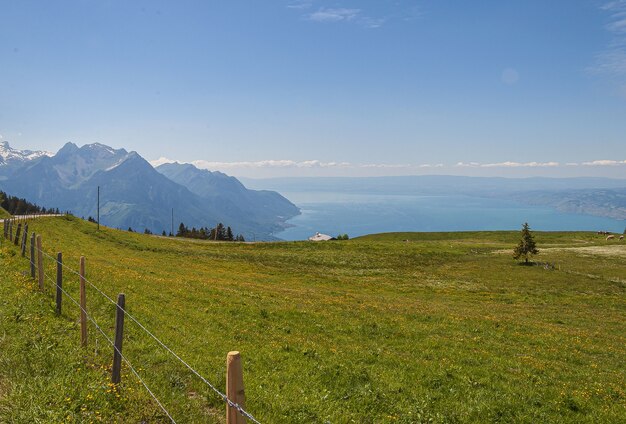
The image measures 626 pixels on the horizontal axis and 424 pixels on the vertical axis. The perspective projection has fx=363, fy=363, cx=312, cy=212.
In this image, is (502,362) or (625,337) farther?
(625,337)

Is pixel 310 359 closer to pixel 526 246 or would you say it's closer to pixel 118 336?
pixel 118 336

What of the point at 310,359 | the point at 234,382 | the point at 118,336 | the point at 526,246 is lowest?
the point at 526,246

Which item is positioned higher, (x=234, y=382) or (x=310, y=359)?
(x=234, y=382)

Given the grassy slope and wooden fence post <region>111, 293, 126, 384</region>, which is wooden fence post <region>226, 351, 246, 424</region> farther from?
wooden fence post <region>111, 293, 126, 384</region>

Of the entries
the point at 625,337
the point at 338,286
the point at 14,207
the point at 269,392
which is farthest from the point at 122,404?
the point at 14,207

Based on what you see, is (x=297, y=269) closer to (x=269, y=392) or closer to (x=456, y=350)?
(x=456, y=350)

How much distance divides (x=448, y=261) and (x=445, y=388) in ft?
202

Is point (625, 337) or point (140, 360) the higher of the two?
point (140, 360)

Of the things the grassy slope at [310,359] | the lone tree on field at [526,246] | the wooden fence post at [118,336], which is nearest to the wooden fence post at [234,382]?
the grassy slope at [310,359]

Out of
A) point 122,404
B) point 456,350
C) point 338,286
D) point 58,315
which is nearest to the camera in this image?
point 122,404

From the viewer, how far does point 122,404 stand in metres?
9.04

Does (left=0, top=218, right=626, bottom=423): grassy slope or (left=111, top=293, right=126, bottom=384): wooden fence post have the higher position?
(left=111, top=293, right=126, bottom=384): wooden fence post

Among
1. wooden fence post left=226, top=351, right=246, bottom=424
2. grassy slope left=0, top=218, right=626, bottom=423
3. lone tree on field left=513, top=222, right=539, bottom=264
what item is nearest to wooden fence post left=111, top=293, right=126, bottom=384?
grassy slope left=0, top=218, right=626, bottom=423

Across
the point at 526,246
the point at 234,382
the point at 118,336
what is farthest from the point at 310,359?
the point at 526,246
